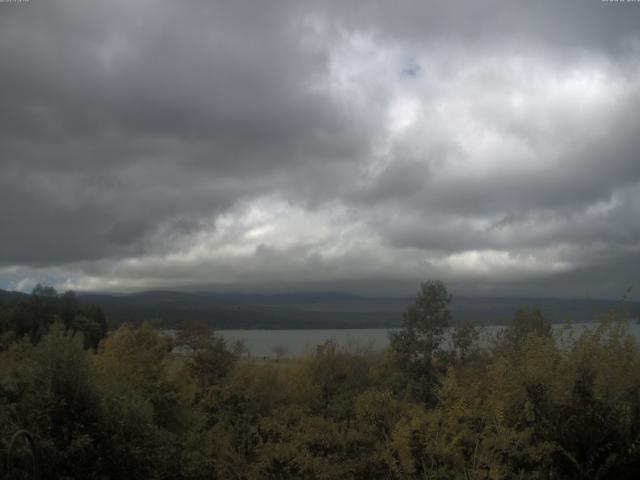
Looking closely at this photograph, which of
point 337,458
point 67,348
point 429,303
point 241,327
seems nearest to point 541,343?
point 337,458

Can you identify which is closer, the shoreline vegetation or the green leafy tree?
the shoreline vegetation

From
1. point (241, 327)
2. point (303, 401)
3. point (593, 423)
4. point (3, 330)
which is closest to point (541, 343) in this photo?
point (593, 423)

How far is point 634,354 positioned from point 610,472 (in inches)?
114

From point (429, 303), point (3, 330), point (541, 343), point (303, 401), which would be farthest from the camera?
point (3, 330)

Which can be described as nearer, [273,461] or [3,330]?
[273,461]

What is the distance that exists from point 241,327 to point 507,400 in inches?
6018

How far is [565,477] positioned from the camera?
11.2 m

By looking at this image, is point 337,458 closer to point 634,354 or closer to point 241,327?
point 634,354

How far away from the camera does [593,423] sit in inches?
444

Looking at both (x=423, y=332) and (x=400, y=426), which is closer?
(x=400, y=426)

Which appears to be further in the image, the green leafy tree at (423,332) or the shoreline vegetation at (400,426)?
the green leafy tree at (423,332)

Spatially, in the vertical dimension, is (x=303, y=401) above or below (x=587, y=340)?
below

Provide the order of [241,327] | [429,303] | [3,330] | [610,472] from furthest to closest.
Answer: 1. [241,327]
2. [3,330]
3. [429,303]
4. [610,472]

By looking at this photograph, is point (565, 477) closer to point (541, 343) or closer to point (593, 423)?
point (593, 423)
